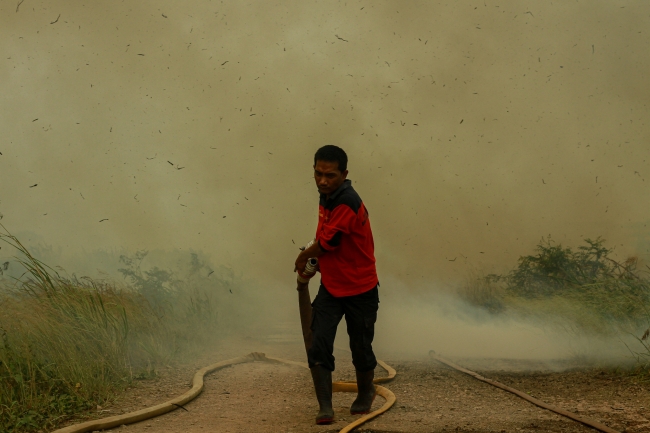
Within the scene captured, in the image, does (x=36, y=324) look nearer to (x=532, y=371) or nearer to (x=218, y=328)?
(x=218, y=328)

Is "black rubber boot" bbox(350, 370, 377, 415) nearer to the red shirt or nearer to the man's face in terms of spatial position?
the red shirt

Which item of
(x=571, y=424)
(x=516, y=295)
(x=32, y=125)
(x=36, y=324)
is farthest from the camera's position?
(x=32, y=125)

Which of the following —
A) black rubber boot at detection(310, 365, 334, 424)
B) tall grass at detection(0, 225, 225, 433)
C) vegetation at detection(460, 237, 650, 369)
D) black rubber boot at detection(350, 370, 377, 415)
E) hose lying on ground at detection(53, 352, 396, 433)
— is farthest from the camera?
vegetation at detection(460, 237, 650, 369)

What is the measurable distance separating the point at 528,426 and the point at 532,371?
276 cm

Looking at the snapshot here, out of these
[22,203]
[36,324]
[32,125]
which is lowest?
[36,324]

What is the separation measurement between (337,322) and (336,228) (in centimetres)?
80

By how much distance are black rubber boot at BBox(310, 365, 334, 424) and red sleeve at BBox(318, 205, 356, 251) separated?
3.07 feet

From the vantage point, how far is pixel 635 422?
516 cm

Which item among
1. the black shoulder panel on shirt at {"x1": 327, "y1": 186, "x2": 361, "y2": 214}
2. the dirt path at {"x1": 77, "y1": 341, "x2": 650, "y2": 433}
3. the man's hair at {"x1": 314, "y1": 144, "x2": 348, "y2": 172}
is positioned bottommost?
the dirt path at {"x1": 77, "y1": 341, "x2": 650, "y2": 433}

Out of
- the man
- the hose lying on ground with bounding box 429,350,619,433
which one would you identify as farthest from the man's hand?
the hose lying on ground with bounding box 429,350,619,433

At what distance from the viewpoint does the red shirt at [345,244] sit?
5.11m

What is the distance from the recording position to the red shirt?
5.11 metres

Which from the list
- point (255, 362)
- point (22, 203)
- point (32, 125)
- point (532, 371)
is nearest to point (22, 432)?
point (255, 362)

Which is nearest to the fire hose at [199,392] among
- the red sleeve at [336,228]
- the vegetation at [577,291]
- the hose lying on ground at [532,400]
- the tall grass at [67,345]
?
the red sleeve at [336,228]
